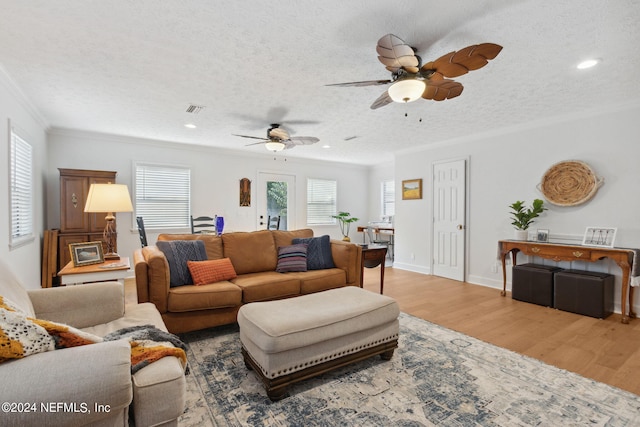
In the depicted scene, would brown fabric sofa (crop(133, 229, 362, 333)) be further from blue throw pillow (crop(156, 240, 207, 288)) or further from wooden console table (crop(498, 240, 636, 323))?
wooden console table (crop(498, 240, 636, 323))

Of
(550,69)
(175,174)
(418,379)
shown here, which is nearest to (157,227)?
(175,174)

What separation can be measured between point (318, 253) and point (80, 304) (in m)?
2.37

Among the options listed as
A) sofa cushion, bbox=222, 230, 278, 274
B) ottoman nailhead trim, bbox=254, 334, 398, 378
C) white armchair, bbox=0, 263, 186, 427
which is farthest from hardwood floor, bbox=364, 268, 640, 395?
white armchair, bbox=0, 263, 186, 427

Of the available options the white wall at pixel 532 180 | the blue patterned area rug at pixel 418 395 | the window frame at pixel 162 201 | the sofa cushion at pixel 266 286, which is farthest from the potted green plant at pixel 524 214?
the window frame at pixel 162 201

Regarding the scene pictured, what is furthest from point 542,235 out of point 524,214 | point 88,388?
point 88,388

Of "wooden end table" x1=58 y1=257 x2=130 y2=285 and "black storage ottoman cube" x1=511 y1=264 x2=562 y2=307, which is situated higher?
"wooden end table" x1=58 y1=257 x2=130 y2=285

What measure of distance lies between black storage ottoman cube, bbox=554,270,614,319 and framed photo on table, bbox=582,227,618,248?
355 mm

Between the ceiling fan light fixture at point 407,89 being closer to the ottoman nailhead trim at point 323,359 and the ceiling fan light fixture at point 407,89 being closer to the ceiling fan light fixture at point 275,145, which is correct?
the ottoman nailhead trim at point 323,359

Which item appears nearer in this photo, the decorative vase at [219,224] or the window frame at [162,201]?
the decorative vase at [219,224]

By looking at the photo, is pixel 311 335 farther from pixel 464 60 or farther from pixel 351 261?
pixel 464 60

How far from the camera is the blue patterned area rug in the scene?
1.71 m

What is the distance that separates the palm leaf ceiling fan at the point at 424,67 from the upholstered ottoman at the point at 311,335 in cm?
166

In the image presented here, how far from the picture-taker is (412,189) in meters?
6.00

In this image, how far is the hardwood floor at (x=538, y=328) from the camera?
2.35 metres
